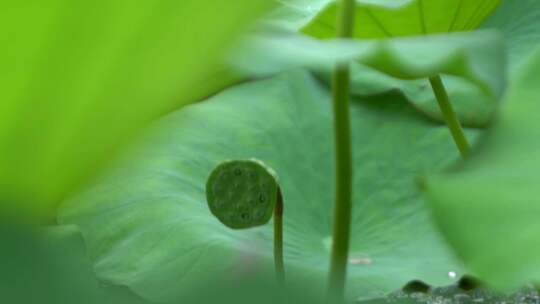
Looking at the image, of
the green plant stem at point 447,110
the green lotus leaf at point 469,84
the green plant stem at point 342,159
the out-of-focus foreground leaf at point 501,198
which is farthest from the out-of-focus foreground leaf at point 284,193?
the out-of-focus foreground leaf at point 501,198

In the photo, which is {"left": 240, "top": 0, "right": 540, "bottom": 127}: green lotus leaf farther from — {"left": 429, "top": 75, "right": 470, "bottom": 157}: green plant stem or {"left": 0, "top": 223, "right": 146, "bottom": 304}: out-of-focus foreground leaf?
{"left": 0, "top": 223, "right": 146, "bottom": 304}: out-of-focus foreground leaf

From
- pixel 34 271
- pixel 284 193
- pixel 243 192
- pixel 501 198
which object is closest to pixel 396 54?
pixel 501 198

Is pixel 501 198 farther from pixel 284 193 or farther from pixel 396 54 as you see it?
pixel 284 193

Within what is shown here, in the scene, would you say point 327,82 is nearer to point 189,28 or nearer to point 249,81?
point 249,81

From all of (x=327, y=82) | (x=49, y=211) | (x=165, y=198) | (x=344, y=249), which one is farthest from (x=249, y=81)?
(x=49, y=211)

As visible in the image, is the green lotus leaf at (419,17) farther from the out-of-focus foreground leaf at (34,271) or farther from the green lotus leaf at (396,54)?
the out-of-focus foreground leaf at (34,271)

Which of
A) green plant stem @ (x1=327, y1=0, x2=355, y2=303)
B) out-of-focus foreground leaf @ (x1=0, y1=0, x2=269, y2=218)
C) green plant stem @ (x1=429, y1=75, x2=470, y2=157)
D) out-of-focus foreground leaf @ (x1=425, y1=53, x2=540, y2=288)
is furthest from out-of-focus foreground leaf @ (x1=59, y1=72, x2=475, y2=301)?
out-of-focus foreground leaf @ (x1=0, y1=0, x2=269, y2=218)
